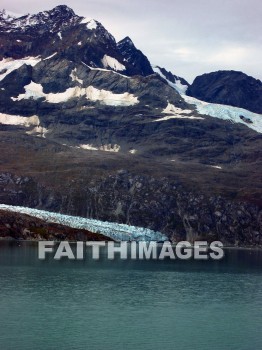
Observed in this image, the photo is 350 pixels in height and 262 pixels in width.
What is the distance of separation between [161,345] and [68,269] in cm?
9149

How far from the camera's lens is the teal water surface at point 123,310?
10419cm

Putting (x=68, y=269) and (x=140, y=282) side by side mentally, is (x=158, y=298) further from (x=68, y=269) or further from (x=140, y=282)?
(x=68, y=269)

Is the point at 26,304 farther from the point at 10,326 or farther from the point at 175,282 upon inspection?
the point at 175,282

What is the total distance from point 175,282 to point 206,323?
55.6m

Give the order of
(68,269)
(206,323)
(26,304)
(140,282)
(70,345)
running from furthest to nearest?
(68,269) < (140,282) < (26,304) < (206,323) < (70,345)

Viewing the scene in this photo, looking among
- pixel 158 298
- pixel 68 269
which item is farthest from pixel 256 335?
pixel 68 269

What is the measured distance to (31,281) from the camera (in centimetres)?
Answer: 16288

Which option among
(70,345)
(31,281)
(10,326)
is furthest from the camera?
(31,281)

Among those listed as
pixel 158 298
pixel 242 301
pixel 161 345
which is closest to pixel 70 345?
pixel 161 345

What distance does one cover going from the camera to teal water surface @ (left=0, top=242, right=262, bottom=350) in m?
104

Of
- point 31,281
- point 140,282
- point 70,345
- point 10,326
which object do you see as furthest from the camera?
point 140,282

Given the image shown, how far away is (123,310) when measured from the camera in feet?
425

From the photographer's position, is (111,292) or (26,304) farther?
(111,292)

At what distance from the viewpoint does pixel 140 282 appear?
570 feet
